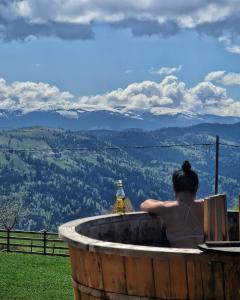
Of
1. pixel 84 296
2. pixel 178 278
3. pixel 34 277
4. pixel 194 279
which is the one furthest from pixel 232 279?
pixel 34 277

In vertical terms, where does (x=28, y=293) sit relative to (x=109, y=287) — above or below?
below

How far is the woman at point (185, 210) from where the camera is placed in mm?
5273

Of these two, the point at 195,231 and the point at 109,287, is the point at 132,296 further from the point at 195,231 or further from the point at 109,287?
the point at 195,231

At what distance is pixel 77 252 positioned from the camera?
461 cm

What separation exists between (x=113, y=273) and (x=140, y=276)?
0.23m

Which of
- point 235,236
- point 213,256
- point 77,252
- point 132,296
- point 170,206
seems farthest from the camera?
point 235,236

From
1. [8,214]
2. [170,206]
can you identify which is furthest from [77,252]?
[8,214]

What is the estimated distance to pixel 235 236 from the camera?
635 centimetres

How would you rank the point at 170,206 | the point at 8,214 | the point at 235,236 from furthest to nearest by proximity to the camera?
the point at 8,214 < the point at 235,236 < the point at 170,206

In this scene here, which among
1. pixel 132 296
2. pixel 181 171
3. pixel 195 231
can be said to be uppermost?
pixel 181 171

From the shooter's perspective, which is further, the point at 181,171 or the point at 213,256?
the point at 181,171

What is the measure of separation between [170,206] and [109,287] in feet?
4.15

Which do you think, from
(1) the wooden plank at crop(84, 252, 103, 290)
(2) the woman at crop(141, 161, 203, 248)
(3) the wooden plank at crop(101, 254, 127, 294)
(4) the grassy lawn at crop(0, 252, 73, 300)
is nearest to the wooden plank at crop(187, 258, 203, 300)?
(3) the wooden plank at crop(101, 254, 127, 294)

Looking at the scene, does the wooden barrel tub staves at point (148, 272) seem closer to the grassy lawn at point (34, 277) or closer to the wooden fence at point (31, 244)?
the grassy lawn at point (34, 277)
